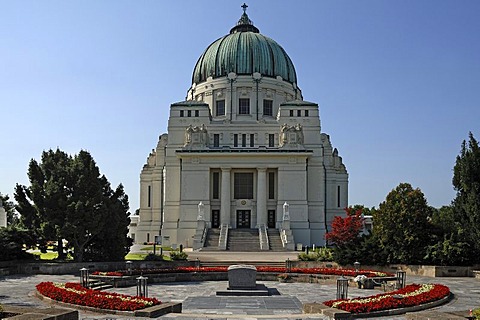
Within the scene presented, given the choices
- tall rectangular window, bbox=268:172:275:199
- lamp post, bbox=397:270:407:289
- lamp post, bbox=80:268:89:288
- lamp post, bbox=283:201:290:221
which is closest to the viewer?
lamp post, bbox=80:268:89:288

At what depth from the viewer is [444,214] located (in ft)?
119

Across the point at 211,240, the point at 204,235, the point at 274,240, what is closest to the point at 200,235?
the point at 204,235

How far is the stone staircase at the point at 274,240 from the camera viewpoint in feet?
180

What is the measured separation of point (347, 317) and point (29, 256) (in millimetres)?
25452

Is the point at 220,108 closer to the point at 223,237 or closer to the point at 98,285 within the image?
the point at 223,237

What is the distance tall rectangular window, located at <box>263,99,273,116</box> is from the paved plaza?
140ft

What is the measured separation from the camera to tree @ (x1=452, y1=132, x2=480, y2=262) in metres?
31.5

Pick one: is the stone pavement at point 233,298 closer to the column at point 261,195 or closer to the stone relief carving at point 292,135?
the column at point 261,195

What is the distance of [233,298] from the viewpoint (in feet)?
76.0

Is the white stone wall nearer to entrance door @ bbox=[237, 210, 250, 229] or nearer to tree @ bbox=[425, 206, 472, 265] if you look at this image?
entrance door @ bbox=[237, 210, 250, 229]

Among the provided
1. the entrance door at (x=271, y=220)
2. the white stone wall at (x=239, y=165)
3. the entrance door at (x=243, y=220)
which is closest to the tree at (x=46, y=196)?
the white stone wall at (x=239, y=165)

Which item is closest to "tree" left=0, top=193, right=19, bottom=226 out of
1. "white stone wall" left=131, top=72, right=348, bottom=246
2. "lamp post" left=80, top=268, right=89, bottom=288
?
"white stone wall" left=131, top=72, right=348, bottom=246

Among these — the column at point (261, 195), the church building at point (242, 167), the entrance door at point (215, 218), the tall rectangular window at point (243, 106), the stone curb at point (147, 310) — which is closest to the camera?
the stone curb at point (147, 310)

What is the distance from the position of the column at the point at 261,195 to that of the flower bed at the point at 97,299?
4202 centimetres
